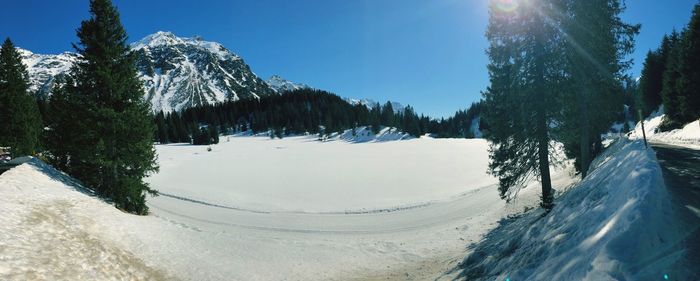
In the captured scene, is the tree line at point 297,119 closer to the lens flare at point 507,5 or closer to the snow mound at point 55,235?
the lens flare at point 507,5

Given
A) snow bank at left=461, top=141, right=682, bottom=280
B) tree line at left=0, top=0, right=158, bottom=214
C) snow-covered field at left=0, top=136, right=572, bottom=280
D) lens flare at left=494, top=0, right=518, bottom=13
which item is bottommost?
snow-covered field at left=0, top=136, right=572, bottom=280

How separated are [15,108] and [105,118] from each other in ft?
53.5

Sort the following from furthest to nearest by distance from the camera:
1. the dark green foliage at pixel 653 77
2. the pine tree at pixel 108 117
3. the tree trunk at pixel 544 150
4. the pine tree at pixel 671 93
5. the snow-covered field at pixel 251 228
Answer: the dark green foliage at pixel 653 77, the pine tree at pixel 671 93, the pine tree at pixel 108 117, the tree trunk at pixel 544 150, the snow-covered field at pixel 251 228

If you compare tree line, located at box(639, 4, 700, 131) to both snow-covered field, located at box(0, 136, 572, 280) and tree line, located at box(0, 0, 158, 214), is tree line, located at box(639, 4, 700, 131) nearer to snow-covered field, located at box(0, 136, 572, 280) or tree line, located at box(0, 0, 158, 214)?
snow-covered field, located at box(0, 136, 572, 280)

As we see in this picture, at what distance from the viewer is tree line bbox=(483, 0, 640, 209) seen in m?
15.8

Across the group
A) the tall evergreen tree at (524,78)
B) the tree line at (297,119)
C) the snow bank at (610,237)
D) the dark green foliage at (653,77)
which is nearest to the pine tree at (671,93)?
the dark green foliage at (653,77)

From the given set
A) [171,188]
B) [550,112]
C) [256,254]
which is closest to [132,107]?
[256,254]

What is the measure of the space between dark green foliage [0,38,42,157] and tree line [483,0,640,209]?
3614 centimetres

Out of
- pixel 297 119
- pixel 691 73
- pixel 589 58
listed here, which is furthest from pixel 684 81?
pixel 297 119

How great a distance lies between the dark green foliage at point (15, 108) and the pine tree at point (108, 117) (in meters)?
12.9

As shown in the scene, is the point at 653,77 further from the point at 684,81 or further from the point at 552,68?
the point at 552,68

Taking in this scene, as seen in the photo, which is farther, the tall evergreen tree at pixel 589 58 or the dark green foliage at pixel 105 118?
the dark green foliage at pixel 105 118

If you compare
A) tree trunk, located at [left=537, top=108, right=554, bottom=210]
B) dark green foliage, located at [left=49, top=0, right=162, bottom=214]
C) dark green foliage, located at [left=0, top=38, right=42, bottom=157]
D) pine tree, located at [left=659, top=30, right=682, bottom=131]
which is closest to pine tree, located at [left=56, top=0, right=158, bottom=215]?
dark green foliage, located at [left=49, top=0, right=162, bottom=214]

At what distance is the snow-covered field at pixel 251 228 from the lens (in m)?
11.8
